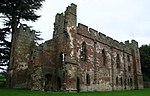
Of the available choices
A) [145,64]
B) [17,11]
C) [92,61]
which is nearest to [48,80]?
[92,61]

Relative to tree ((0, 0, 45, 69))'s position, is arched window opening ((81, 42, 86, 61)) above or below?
below

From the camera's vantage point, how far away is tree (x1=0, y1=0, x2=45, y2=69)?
29891 mm

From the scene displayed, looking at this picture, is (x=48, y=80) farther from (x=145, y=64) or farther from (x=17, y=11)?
(x=145, y=64)

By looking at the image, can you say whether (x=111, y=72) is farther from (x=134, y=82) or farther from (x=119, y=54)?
(x=134, y=82)

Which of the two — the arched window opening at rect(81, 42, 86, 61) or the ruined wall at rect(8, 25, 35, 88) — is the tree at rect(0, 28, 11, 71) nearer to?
the ruined wall at rect(8, 25, 35, 88)

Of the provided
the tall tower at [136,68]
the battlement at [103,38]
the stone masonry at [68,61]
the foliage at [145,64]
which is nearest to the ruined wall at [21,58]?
the stone masonry at [68,61]

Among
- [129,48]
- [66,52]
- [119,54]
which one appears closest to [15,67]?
[66,52]

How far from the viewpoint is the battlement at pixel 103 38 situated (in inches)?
1004

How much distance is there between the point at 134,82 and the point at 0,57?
2211cm

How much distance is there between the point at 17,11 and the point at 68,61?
14.2 m

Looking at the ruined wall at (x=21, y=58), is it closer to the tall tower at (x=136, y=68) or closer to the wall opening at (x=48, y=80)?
the wall opening at (x=48, y=80)

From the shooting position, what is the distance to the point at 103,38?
1139 inches

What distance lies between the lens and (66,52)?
72.9 feet

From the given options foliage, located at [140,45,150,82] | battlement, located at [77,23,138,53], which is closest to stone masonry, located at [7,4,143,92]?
battlement, located at [77,23,138,53]
